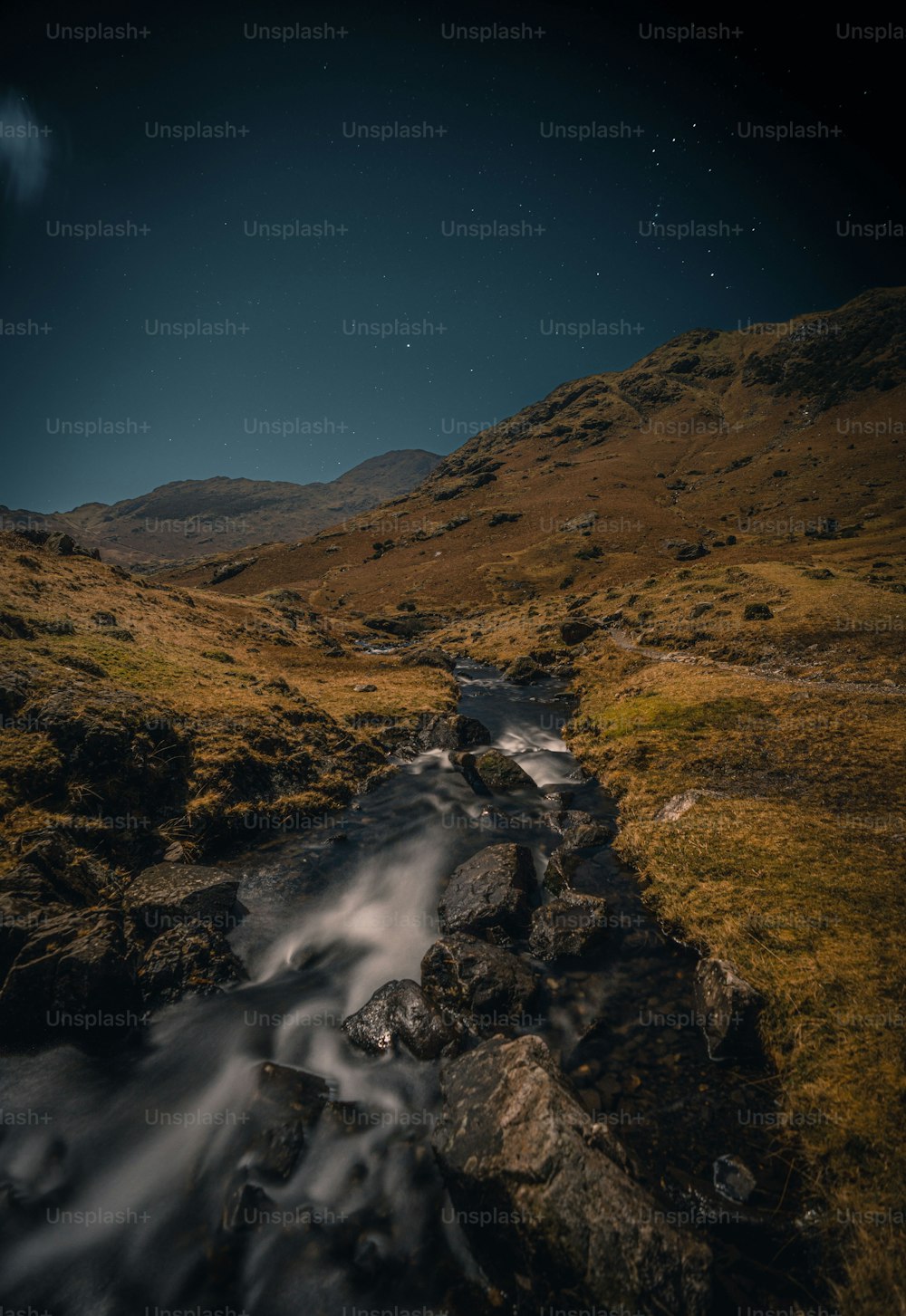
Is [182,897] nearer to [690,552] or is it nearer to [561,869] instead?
[561,869]

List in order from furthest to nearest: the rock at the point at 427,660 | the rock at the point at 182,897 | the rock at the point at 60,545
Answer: the rock at the point at 427,660
the rock at the point at 60,545
the rock at the point at 182,897

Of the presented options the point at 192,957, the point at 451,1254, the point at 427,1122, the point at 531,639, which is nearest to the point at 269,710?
the point at 192,957

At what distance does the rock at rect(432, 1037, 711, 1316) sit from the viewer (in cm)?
611

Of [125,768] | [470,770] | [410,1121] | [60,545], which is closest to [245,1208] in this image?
[410,1121]

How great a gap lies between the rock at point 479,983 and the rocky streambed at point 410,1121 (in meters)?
0.05

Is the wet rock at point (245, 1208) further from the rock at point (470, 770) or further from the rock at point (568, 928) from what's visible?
the rock at point (470, 770)

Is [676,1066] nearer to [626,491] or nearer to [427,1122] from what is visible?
[427,1122]

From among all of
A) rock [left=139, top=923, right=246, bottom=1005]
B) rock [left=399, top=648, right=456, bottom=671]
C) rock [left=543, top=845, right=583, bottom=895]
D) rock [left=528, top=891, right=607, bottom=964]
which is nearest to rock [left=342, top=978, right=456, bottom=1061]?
rock [left=528, top=891, right=607, bottom=964]

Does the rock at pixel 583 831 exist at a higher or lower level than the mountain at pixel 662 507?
lower

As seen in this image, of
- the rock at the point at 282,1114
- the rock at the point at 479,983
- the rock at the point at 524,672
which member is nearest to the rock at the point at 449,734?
the rock at the point at 524,672

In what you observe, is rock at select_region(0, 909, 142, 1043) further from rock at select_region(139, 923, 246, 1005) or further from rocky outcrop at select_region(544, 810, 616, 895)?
rocky outcrop at select_region(544, 810, 616, 895)

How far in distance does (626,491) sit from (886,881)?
143 metres

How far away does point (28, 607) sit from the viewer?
25797 mm

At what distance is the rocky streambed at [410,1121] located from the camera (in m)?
6.75
